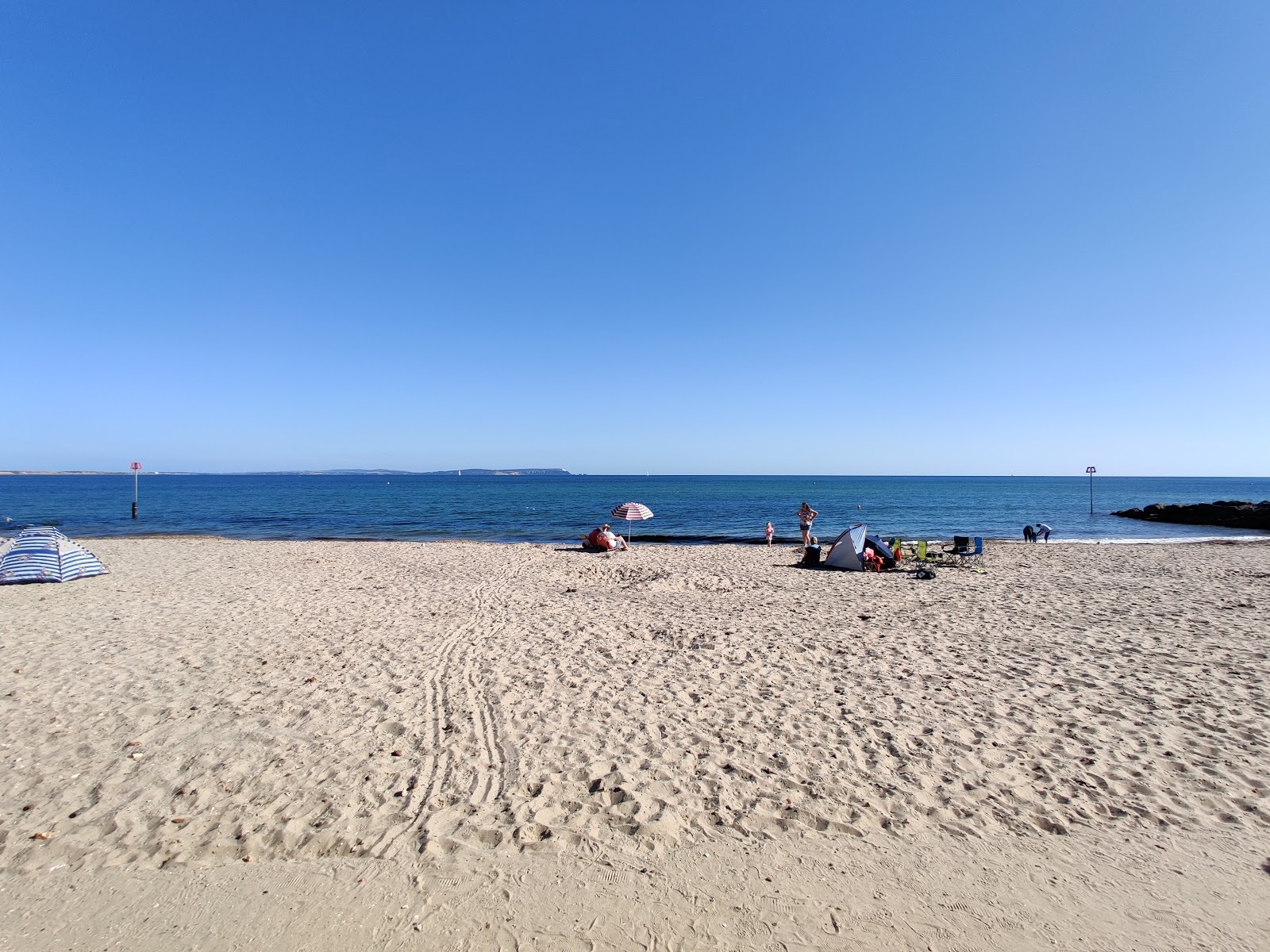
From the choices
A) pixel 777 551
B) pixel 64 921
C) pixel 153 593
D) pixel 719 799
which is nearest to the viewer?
pixel 64 921

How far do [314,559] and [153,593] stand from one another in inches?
267

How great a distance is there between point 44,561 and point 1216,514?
6195 centimetres

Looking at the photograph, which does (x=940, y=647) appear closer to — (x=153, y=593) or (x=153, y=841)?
(x=153, y=841)

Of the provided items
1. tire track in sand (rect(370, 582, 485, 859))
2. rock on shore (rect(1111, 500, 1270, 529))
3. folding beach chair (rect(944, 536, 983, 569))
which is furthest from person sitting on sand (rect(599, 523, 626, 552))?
rock on shore (rect(1111, 500, 1270, 529))

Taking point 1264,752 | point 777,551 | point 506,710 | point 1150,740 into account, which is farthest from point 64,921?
point 777,551

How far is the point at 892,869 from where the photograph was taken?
4000 millimetres

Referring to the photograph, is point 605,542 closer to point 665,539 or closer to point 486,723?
point 665,539

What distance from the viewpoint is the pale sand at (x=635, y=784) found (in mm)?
3602

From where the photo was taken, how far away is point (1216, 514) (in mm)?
41656

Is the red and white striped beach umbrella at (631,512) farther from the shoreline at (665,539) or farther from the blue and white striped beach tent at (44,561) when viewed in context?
the blue and white striped beach tent at (44,561)

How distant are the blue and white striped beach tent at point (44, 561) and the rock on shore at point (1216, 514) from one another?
57.8 m

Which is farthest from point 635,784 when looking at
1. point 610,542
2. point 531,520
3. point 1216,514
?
point 1216,514

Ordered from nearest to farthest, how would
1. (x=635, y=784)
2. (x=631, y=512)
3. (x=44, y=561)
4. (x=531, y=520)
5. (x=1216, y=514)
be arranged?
(x=635, y=784)
(x=44, y=561)
(x=631, y=512)
(x=531, y=520)
(x=1216, y=514)

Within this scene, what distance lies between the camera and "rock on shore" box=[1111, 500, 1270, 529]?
1511 inches
